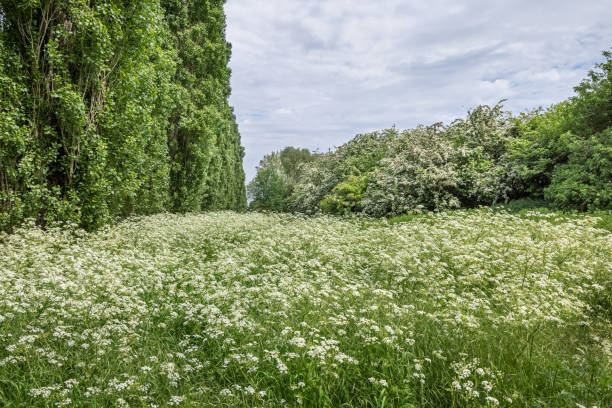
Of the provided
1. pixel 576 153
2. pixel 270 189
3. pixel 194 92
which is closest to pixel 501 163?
pixel 576 153

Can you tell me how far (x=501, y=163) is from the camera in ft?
47.8

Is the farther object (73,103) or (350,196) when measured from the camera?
(350,196)

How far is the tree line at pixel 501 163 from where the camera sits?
436 inches

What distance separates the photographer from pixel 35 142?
26.8 ft

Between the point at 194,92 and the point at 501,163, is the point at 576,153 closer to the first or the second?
the point at 501,163

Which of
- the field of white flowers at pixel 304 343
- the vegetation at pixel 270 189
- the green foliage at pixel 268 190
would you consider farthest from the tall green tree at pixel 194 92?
the green foliage at pixel 268 190

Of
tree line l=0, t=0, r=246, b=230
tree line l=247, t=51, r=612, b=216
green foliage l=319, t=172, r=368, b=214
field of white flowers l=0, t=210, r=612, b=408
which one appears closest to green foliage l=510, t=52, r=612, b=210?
tree line l=247, t=51, r=612, b=216

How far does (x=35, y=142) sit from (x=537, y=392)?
10.1m

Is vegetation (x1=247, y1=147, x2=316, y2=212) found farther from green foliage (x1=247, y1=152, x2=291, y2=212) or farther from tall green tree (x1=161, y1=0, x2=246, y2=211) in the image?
tall green tree (x1=161, y1=0, x2=246, y2=211)

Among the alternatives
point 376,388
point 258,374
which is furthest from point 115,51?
point 376,388

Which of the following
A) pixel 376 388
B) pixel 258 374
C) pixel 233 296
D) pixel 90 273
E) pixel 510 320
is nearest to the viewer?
pixel 376 388

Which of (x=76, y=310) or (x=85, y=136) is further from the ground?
(x=85, y=136)

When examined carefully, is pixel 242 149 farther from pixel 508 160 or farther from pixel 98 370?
pixel 98 370

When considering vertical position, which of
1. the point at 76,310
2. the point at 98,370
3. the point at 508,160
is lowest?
the point at 98,370
